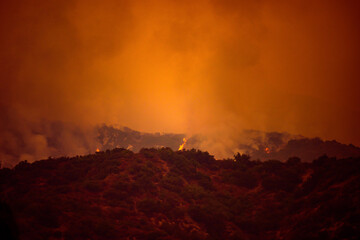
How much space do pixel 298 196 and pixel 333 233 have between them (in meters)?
11.5

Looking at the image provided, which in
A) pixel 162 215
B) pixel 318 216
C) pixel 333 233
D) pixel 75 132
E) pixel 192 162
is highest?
pixel 75 132

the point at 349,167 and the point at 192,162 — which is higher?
the point at 192,162

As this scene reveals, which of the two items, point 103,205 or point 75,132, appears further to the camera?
point 75,132

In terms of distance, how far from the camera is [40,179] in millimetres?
38125

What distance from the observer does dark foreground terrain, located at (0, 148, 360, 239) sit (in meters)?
28.2

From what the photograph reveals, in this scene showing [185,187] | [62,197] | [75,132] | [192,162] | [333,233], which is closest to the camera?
[333,233]

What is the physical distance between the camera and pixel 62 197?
1304 inches

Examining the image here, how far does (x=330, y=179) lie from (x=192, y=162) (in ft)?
62.6

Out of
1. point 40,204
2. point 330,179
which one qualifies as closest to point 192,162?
point 330,179

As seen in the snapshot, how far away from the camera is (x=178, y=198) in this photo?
37969 millimetres

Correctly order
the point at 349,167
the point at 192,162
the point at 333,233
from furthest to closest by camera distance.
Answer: the point at 192,162 < the point at 349,167 < the point at 333,233

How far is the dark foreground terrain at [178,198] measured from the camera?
28.2 m

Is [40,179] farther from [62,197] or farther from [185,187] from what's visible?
[185,187]

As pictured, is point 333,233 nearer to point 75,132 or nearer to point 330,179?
point 330,179
